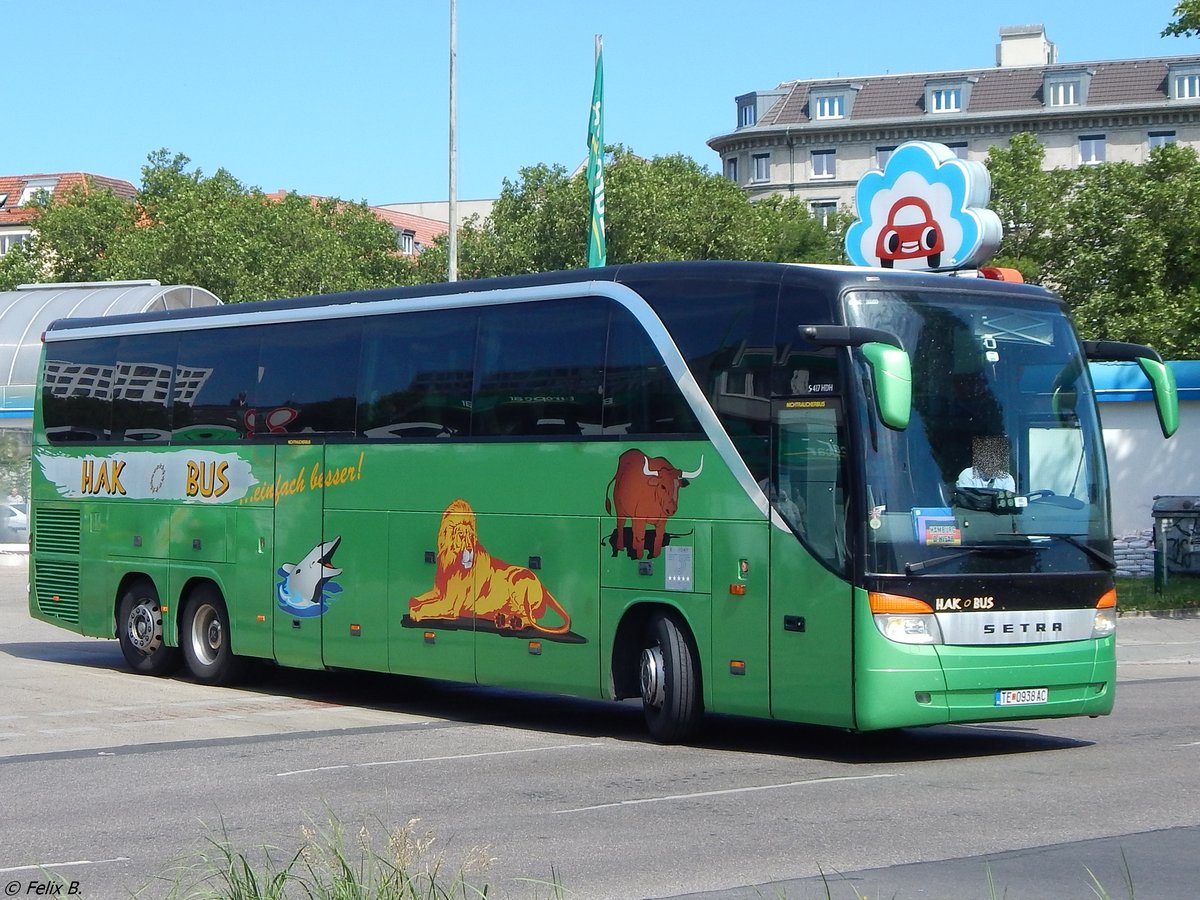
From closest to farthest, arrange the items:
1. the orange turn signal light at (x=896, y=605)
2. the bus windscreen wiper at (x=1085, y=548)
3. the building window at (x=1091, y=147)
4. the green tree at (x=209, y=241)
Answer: the orange turn signal light at (x=896, y=605), the bus windscreen wiper at (x=1085, y=548), the green tree at (x=209, y=241), the building window at (x=1091, y=147)

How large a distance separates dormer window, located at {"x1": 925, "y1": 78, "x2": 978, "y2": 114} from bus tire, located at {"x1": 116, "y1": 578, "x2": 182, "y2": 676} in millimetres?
87707

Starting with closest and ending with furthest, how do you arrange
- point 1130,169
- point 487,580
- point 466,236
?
1. point 487,580
2. point 1130,169
3. point 466,236

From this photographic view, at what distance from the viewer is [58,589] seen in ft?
64.7

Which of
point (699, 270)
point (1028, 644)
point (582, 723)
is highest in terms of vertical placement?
point (699, 270)

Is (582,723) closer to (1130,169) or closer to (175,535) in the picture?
(175,535)

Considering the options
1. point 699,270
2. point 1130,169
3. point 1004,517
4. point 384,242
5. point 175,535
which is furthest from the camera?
point 384,242

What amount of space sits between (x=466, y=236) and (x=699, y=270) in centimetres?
6392

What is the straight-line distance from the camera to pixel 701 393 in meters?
12.7

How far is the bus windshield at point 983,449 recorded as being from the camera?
11617 mm

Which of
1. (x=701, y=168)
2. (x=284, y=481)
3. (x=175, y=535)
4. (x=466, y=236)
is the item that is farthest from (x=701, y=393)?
(x=701, y=168)

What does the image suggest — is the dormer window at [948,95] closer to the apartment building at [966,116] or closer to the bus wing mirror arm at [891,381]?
the apartment building at [966,116]

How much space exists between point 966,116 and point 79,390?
85.9m

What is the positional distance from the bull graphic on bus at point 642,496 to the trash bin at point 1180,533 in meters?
16.9

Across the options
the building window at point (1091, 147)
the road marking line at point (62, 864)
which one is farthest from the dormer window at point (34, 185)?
the road marking line at point (62, 864)
